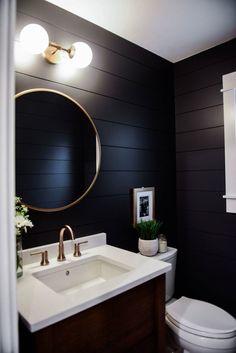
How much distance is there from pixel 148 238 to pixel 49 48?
1393 mm

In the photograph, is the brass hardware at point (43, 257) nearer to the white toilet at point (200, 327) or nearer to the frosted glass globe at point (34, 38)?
the white toilet at point (200, 327)

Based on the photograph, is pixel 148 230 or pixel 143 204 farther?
pixel 143 204

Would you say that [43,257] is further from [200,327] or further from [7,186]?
[200,327]

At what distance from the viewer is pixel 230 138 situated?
6.19 feet

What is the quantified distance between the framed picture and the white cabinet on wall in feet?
1.91

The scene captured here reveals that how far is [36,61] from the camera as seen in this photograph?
54.2 inches

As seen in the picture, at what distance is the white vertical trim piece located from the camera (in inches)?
25.9

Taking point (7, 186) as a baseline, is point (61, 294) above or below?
below

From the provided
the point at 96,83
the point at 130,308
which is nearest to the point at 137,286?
the point at 130,308

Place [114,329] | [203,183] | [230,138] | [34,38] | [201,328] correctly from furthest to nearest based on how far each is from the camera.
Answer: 1. [203,183]
2. [230,138]
3. [201,328]
4. [34,38]
5. [114,329]

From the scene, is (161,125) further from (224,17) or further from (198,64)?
(224,17)

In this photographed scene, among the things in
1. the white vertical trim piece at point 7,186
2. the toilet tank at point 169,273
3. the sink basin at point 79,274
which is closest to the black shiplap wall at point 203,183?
the toilet tank at point 169,273

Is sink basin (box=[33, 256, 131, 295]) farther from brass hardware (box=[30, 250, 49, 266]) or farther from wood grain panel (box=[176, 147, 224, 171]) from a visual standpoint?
wood grain panel (box=[176, 147, 224, 171])

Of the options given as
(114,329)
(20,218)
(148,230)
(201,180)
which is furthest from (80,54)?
(114,329)
